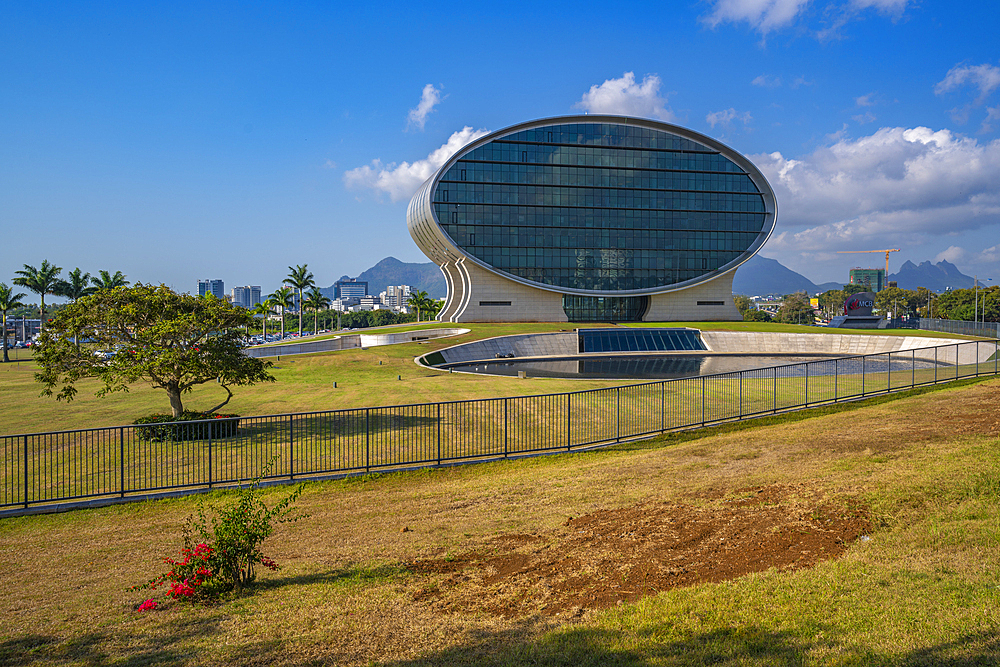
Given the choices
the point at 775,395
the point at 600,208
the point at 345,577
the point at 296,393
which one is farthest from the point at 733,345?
the point at 345,577

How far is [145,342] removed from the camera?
60.1 ft

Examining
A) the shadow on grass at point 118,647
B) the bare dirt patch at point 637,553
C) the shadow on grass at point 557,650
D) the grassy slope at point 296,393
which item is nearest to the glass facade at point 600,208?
the grassy slope at point 296,393

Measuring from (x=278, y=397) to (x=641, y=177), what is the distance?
65344 mm

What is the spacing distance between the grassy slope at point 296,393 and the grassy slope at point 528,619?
11702 mm

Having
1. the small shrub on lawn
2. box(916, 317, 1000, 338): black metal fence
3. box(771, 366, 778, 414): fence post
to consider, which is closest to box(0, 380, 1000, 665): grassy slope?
the small shrub on lawn

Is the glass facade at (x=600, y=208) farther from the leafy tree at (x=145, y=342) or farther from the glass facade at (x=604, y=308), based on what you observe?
the leafy tree at (x=145, y=342)

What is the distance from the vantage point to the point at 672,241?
262 ft

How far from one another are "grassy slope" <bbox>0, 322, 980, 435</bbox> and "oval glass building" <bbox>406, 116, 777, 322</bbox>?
38.6 metres

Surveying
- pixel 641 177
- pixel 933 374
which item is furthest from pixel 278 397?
pixel 641 177

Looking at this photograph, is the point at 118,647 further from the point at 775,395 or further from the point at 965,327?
the point at 965,327

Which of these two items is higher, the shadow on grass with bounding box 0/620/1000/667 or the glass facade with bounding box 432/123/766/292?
the glass facade with bounding box 432/123/766/292

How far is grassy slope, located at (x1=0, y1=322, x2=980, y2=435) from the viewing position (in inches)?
851

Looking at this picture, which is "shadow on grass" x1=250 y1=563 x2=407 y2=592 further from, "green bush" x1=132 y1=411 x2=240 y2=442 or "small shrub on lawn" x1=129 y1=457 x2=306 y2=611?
"green bush" x1=132 y1=411 x2=240 y2=442

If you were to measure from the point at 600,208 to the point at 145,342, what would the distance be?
67.1 m
